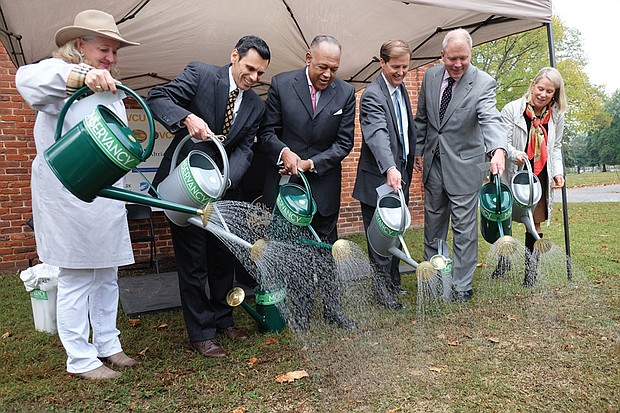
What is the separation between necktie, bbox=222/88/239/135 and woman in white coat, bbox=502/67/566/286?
2175 millimetres

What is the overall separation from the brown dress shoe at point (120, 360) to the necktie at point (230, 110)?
1305 mm

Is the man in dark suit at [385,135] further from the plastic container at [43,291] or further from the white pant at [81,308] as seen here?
the plastic container at [43,291]

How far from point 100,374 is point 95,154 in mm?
1222

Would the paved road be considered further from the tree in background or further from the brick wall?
the brick wall

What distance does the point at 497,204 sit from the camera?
2.97 m

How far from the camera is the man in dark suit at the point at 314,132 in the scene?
3215mm

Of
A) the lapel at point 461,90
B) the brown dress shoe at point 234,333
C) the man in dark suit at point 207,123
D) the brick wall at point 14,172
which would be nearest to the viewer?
the man in dark suit at point 207,123

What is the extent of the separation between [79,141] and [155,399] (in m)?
1.22

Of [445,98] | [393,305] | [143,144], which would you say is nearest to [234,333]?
[393,305]

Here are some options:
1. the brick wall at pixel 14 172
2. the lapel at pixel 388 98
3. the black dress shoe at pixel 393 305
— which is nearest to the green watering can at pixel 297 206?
the lapel at pixel 388 98

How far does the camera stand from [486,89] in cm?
371

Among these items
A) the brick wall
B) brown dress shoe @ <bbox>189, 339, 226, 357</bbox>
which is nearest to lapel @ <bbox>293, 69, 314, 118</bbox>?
brown dress shoe @ <bbox>189, 339, 226, 357</bbox>

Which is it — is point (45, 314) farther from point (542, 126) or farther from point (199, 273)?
point (542, 126)

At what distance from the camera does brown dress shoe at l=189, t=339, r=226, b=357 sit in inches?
115
